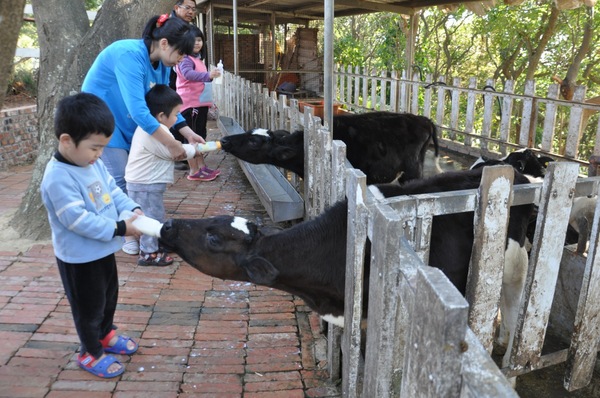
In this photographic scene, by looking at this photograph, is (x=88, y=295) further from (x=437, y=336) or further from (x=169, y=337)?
(x=437, y=336)

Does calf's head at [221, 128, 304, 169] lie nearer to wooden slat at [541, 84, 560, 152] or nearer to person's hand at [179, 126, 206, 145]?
person's hand at [179, 126, 206, 145]

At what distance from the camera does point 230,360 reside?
3.08 metres

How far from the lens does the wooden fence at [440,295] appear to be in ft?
3.77

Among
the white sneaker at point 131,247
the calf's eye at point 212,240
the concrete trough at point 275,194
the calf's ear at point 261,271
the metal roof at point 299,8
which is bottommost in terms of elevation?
the white sneaker at point 131,247

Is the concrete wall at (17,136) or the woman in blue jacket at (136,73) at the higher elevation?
the woman in blue jacket at (136,73)

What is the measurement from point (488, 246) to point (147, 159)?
278 cm

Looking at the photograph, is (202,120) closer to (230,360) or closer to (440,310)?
(230,360)

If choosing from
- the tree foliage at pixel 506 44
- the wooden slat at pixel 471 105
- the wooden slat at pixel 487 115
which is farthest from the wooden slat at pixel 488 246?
the tree foliage at pixel 506 44

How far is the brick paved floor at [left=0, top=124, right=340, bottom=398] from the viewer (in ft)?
9.25

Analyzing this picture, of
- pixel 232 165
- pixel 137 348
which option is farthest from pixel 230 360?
pixel 232 165

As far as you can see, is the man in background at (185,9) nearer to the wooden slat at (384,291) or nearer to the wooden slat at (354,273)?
the wooden slat at (354,273)

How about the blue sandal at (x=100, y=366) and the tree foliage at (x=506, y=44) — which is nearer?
the blue sandal at (x=100, y=366)

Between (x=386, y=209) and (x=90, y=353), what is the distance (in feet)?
6.61

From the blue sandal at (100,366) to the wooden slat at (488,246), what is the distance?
78.9 inches
